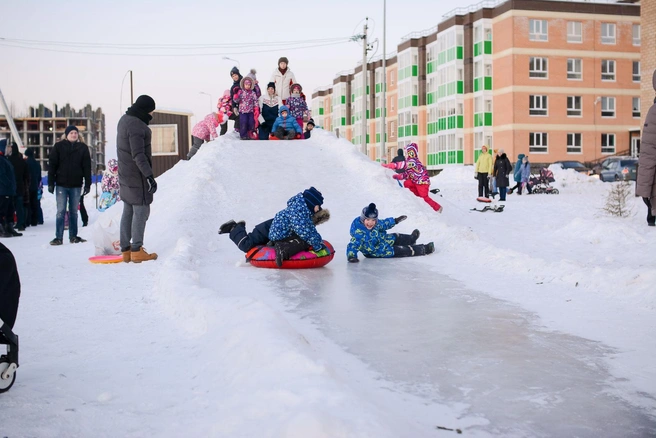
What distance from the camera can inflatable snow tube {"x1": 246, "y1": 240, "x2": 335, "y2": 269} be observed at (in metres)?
A: 8.55

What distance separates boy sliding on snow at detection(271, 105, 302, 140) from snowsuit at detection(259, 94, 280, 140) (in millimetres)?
659

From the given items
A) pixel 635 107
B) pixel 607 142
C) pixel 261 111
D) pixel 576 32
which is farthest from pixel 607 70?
pixel 261 111

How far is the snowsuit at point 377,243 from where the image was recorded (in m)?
9.55

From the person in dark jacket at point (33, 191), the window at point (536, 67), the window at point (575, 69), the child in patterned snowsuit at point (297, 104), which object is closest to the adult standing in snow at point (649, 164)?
the child in patterned snowsuit at point (297, 104)

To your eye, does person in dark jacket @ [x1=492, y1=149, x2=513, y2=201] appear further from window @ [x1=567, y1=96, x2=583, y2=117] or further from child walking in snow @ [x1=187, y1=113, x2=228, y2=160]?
window @ [x1=567, y1=96, x2=583, y2=117]

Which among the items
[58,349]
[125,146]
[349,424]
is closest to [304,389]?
[349,424]

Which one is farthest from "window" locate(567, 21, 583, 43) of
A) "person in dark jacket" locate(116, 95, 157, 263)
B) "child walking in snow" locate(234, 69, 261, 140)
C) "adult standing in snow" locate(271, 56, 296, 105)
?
"person in dark jacket" locate(116, 95, 157, 263)

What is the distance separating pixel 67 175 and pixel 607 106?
45.0 metres

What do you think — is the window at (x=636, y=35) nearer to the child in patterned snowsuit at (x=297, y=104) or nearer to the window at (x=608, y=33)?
the window at (x=608, y=33)

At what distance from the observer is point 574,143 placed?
157 ft

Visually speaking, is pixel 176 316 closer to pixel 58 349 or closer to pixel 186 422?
pixel 58 349

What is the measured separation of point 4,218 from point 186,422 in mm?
12906

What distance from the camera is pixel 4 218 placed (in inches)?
570

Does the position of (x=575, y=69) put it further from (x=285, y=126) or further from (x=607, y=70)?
(x=285, y=126)
